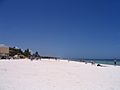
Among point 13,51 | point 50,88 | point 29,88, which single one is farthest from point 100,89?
point 13,51

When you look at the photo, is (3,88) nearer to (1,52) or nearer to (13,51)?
(1,52)

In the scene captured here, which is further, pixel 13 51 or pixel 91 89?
pixel 13 51

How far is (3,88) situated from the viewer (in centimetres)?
729

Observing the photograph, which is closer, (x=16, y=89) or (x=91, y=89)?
(x=16, y=89)

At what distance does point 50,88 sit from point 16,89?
4.00 feet

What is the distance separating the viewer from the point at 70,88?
7938mm

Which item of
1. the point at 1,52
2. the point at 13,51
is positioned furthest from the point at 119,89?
the point at 13,51

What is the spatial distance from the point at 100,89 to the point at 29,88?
262cm

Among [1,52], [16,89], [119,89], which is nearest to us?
[16,89]

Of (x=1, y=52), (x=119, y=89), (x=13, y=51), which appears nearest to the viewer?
(x=119, y=89)

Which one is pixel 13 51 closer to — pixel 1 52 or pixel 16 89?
pixel 1 52

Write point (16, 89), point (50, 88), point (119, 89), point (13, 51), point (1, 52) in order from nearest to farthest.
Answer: point (16, 89), point (50, 88), point (119, 89), point (1, 52), point (13, 51)

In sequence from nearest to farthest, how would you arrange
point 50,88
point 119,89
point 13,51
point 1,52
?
1. point 50,88
2. point 119,89
3. point 1,52
4. point 13,51

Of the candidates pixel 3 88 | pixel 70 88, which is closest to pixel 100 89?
pixel 70 88
